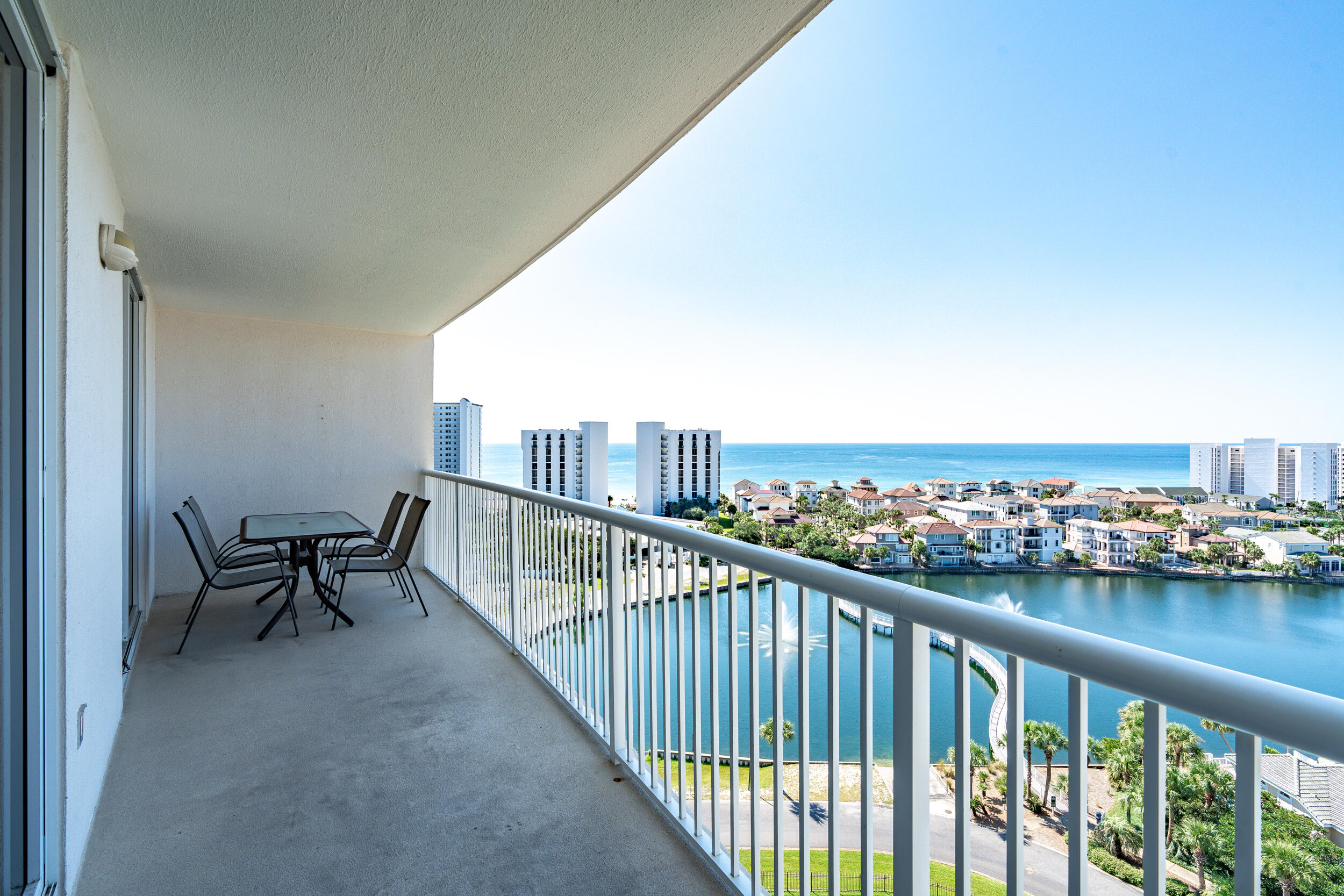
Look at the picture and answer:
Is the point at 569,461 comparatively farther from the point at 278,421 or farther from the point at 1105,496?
the point at 1105,496

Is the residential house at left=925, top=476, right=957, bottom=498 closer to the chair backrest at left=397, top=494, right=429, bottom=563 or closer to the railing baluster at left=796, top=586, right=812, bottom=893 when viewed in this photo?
the railing baluster at left=796, top=586, right=812, bottom=893

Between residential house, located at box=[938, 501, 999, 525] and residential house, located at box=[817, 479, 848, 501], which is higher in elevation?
residential house, located at box=[817, 479, 848, 501]

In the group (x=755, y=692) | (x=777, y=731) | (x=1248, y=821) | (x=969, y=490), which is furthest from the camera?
(x=969, y=490)

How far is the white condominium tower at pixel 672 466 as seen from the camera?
438cm

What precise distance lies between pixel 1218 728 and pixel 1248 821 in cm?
12

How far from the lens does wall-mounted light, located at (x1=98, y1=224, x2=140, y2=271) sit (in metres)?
2.20

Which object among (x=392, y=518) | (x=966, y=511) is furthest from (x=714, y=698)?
(x=392, y=518)

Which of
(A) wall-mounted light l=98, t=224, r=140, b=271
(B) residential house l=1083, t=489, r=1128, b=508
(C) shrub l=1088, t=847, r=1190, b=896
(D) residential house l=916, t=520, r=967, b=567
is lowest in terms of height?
(C) shrub l=1088, t=847, r=1190, b=896

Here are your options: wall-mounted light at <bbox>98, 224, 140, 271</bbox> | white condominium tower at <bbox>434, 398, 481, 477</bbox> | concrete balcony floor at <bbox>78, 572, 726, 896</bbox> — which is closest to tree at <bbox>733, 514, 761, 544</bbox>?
concrete balcony floor at <bbox>78, 572, 726, 896</bbox>

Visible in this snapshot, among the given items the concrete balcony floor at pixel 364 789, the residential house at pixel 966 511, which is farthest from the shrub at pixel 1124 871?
the residential house at pixel 966 511

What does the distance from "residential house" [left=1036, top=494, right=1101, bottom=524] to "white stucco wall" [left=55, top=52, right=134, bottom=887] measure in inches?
144

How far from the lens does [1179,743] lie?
790 mm

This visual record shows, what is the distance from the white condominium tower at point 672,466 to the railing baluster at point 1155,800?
3371 millimetres

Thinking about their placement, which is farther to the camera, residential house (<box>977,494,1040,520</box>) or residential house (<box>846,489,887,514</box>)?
residential house (<box>846,489,887,514</box>)
